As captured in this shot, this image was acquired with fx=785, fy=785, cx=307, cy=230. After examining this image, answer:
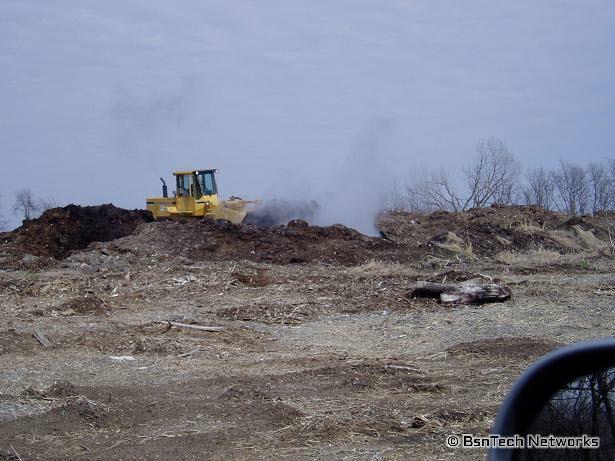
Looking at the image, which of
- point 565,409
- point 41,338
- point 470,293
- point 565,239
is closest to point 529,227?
point 565,239

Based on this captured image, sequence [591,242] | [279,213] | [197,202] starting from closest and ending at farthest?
[591,242] < [197,202] < [279,213]

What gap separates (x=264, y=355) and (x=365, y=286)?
20.6ft

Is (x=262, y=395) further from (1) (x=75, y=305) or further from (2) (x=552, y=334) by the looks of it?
(1) (x=75, y=305)

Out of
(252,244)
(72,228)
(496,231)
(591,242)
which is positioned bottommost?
(591,242)

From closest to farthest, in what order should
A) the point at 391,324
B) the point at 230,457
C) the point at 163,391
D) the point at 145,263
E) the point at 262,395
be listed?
the point at 230,457 < the point at 262,395 < the point at 163,391 < the point at 391,324 < the point at 145,263

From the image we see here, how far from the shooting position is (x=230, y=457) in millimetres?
5762

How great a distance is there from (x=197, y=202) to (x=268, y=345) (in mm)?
19698

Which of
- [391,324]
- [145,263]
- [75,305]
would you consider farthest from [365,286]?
[145,263]

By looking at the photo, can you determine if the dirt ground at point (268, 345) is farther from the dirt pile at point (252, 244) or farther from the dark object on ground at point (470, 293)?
the dark object on ground at point (470, 293)

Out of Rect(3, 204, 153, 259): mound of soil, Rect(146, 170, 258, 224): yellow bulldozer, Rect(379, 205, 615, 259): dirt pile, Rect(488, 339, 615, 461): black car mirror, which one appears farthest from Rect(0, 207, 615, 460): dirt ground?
Rect(146, 170, 258, 224): yellow bulldozer

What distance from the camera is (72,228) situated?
1162 inches

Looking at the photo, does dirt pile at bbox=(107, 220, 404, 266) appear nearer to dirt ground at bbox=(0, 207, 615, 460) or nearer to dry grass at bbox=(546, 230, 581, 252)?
dirt ground at bbox=(0, 207, 615, 460)

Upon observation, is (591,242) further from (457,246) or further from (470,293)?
(470,293)

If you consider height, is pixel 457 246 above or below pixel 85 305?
above
